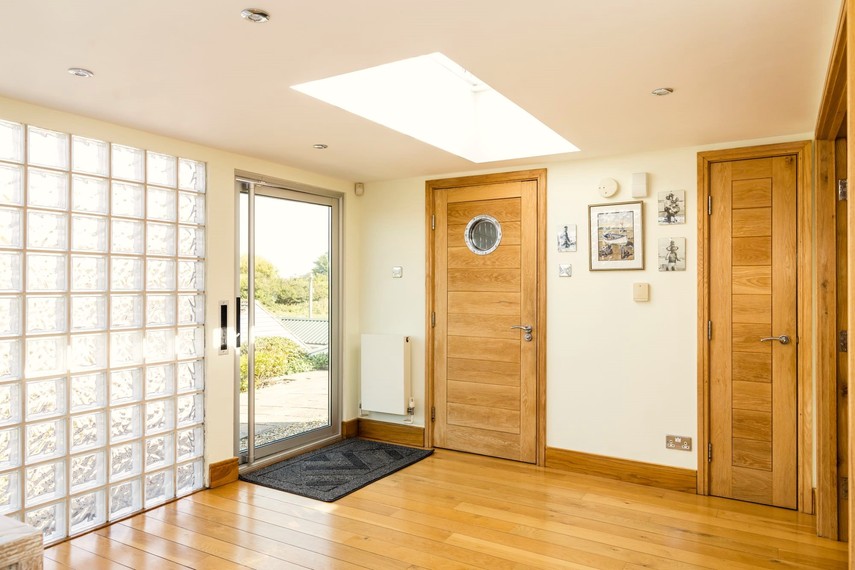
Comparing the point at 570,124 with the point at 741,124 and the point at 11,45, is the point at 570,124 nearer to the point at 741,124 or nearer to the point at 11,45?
the point at 741,124

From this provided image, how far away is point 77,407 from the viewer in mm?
3070

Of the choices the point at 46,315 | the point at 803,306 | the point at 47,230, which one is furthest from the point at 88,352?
the point at 803,306

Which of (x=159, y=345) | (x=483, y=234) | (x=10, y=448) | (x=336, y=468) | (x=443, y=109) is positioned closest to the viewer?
(x=10, y=448)

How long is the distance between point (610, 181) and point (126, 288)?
10.2 feet

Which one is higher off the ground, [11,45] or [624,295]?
[11,45]

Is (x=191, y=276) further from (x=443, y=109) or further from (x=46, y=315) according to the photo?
(x=443, y=109)

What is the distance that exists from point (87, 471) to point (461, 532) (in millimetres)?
2027

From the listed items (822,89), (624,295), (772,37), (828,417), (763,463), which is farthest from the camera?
(624,295)

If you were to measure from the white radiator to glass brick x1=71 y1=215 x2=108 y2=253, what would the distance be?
223cm

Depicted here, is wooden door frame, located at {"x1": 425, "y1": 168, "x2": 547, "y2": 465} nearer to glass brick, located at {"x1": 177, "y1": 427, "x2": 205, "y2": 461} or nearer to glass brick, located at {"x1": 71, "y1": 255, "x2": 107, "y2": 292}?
glass brick, located at {"x1": 177, "y1": 427, "x2": 205, "y2": 461}

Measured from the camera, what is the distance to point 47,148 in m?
2.96

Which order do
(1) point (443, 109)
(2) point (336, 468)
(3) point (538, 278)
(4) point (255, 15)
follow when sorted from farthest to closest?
1. (3) point (538, 278)
2. (2) point (336, 468)
3. (1) point (443, 109)
4. (4) point (255, 15)

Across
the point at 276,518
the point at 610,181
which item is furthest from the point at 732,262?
the point at 276,518

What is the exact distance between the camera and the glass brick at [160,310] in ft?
11.2
